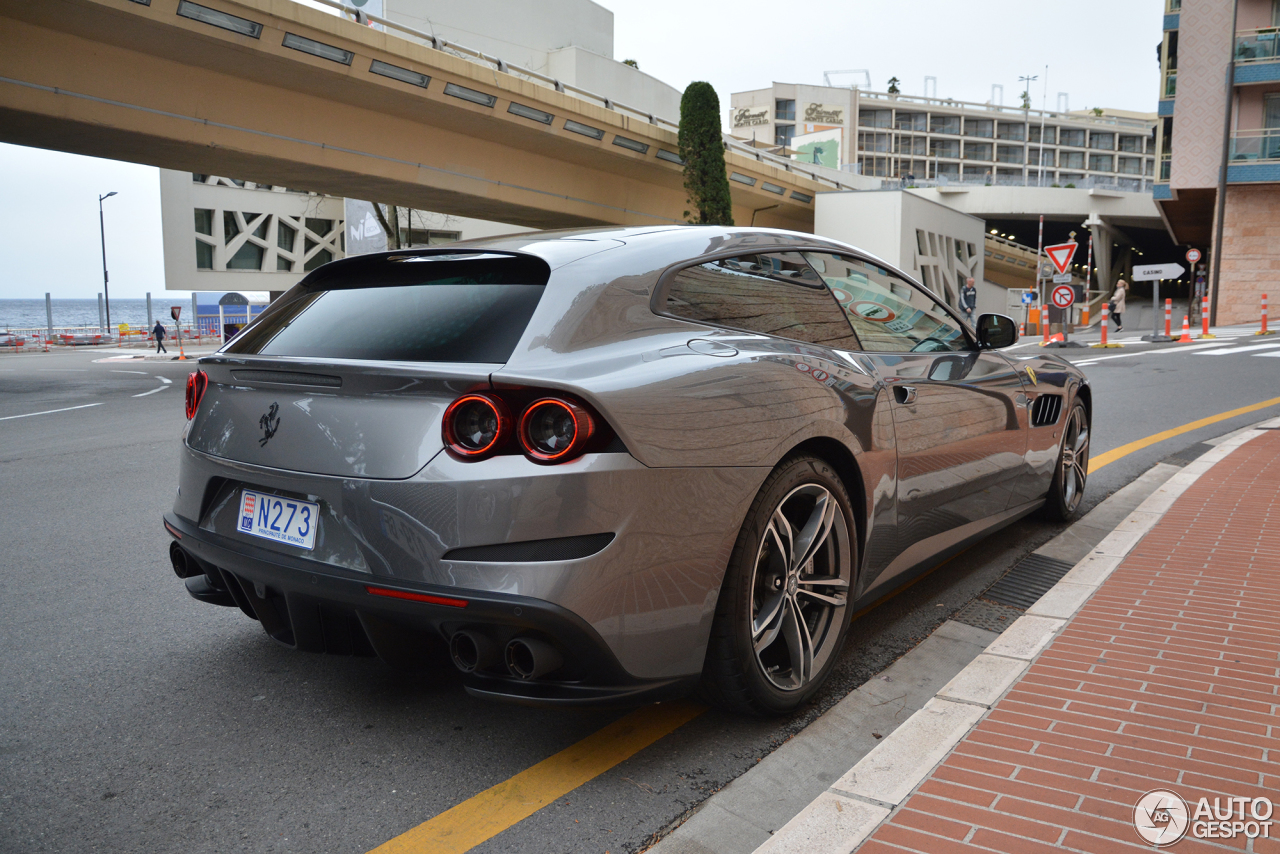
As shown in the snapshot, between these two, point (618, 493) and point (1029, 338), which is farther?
point (1029, 338)

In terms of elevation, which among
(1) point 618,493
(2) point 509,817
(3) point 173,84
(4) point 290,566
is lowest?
(2) point 509,817

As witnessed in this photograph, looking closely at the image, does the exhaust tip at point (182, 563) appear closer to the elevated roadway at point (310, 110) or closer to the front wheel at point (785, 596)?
the front wheel at point (785, 596)

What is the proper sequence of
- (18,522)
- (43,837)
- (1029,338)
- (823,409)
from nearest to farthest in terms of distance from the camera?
1. (43,837)
2. (823,409)
3. (18,522)
4. (1029,338)

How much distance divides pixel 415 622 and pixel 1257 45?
141ft

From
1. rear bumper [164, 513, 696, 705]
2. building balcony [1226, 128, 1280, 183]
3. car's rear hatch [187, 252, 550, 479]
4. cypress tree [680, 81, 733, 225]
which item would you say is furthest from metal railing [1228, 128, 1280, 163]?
rear bumper [164, 513, 696, 705]

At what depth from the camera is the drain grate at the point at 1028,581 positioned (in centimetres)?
387

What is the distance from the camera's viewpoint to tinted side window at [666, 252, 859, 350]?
2.73 metres

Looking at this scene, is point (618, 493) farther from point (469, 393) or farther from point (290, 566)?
point (290, 566)

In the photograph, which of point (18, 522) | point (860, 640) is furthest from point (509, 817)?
point (18, 522)

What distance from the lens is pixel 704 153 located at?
1102 inches

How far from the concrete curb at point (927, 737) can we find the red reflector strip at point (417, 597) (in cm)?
86

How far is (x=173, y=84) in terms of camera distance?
16.8 m

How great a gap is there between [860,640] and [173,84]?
17.6m

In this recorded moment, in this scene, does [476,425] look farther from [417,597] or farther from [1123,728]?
[1123,728]
